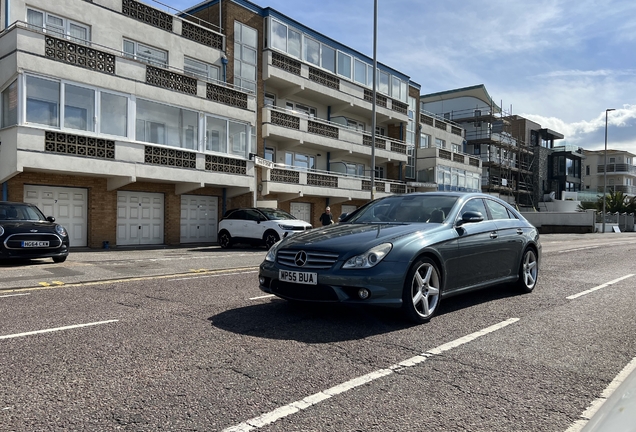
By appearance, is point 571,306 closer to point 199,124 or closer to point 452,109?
point 199,124

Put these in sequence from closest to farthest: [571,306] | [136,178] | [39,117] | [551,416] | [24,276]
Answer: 1. [551,416]
2. [571,306]
3. [24,276]
4. [39,117]
5. [136,178]

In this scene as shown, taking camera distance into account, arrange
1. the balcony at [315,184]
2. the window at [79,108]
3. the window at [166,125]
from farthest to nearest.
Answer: the balcony at [315,184]
the window at [166,125]
the window at [79,108]

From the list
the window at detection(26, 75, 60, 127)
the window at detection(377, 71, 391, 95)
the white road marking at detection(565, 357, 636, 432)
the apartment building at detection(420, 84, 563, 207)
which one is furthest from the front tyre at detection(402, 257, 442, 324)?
the apartment building at detection(420, 84, 563, 207)

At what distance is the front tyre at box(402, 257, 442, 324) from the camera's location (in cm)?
523

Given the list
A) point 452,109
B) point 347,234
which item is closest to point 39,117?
point 347,234

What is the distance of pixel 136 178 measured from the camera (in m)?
18.5

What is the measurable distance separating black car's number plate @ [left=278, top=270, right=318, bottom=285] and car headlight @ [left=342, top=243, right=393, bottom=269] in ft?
1.11

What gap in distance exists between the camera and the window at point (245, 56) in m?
23.9

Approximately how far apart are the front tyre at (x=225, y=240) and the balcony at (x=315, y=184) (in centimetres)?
482

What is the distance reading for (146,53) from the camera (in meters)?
20.3

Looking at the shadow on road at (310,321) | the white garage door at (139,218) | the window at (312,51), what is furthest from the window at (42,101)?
the window at (312,51)

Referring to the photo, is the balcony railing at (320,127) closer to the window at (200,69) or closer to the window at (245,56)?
the window at (245,56)

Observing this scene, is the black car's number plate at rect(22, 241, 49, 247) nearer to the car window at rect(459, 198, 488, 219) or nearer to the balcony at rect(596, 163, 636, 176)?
the car window at rect(459, 198, 488, 219)

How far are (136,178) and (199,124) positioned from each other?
3.68m
